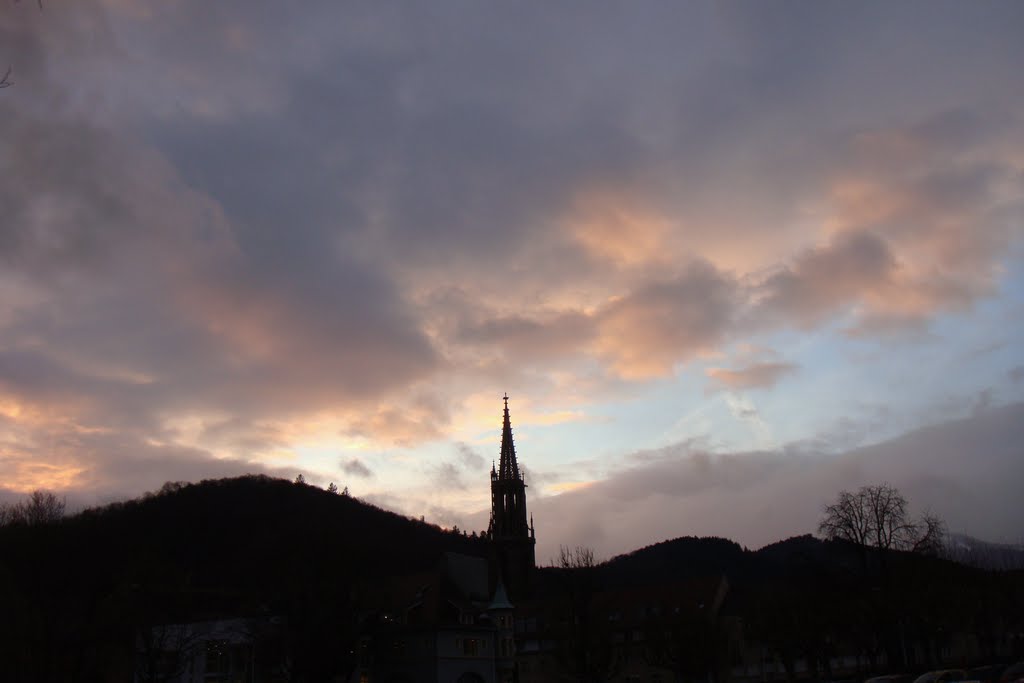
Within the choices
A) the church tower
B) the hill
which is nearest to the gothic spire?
the church tower

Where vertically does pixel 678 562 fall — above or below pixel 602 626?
above

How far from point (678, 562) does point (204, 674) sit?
12797 centimetres

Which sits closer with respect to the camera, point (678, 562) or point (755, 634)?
point (755, 634)

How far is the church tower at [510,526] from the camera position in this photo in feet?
403

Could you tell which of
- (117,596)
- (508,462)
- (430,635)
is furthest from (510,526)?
(117,596)

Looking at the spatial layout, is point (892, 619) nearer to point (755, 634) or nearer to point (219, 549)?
point (755, 634)

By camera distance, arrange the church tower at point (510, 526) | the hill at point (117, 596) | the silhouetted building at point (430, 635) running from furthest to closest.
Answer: the church tower at point (510, 526), the silhouetted building at point (430, 635), the hill at point (117, 596)

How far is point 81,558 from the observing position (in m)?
62.3

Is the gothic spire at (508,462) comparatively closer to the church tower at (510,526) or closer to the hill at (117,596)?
the church tower at (510,526)

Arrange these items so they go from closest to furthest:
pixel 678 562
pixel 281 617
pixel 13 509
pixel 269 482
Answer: pixel 281 617 < pixel 13 509 < pixel 269 482 < pixel 678 562

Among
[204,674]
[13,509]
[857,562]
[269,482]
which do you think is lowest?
[204,674]

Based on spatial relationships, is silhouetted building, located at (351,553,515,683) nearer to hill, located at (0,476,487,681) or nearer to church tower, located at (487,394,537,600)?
hill, located at (0,476,487,681)

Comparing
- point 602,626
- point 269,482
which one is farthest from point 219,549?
point 602,626

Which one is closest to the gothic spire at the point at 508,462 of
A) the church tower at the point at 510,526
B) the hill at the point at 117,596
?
the church tower at the point at 510,526
